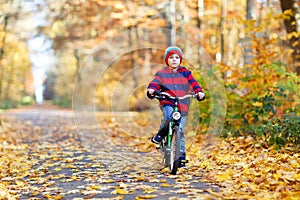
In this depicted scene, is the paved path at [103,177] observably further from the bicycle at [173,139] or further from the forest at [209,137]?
the bicycle at [173,139]

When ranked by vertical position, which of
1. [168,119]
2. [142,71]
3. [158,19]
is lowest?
[168,119]

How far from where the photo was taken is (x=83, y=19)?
25.0m

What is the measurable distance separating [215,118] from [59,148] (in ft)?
12.0

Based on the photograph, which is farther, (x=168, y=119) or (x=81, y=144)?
(x=81, y=144)

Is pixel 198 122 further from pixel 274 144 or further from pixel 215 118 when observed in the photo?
pixel 274 144

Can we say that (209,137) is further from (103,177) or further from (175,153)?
(103,177)

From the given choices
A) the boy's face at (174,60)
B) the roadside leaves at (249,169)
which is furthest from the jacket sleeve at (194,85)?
the roadside leaves at (249,169)

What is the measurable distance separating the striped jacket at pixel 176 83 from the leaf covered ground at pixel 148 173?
3.22ft

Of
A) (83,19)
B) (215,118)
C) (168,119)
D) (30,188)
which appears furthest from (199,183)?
(83,19)

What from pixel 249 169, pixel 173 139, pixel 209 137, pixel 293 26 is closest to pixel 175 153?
pixel 173 139

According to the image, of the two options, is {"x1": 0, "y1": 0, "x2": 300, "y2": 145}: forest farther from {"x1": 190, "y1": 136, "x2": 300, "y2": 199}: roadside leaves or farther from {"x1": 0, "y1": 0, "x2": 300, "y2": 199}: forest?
{"x1": 190, "y1": 136, "x2": 300, "y2": 199}: roadside leaves

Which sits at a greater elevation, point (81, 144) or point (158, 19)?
point (158, 19)

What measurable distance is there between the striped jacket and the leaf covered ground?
981 millimetres

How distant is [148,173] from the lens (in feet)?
20.6
